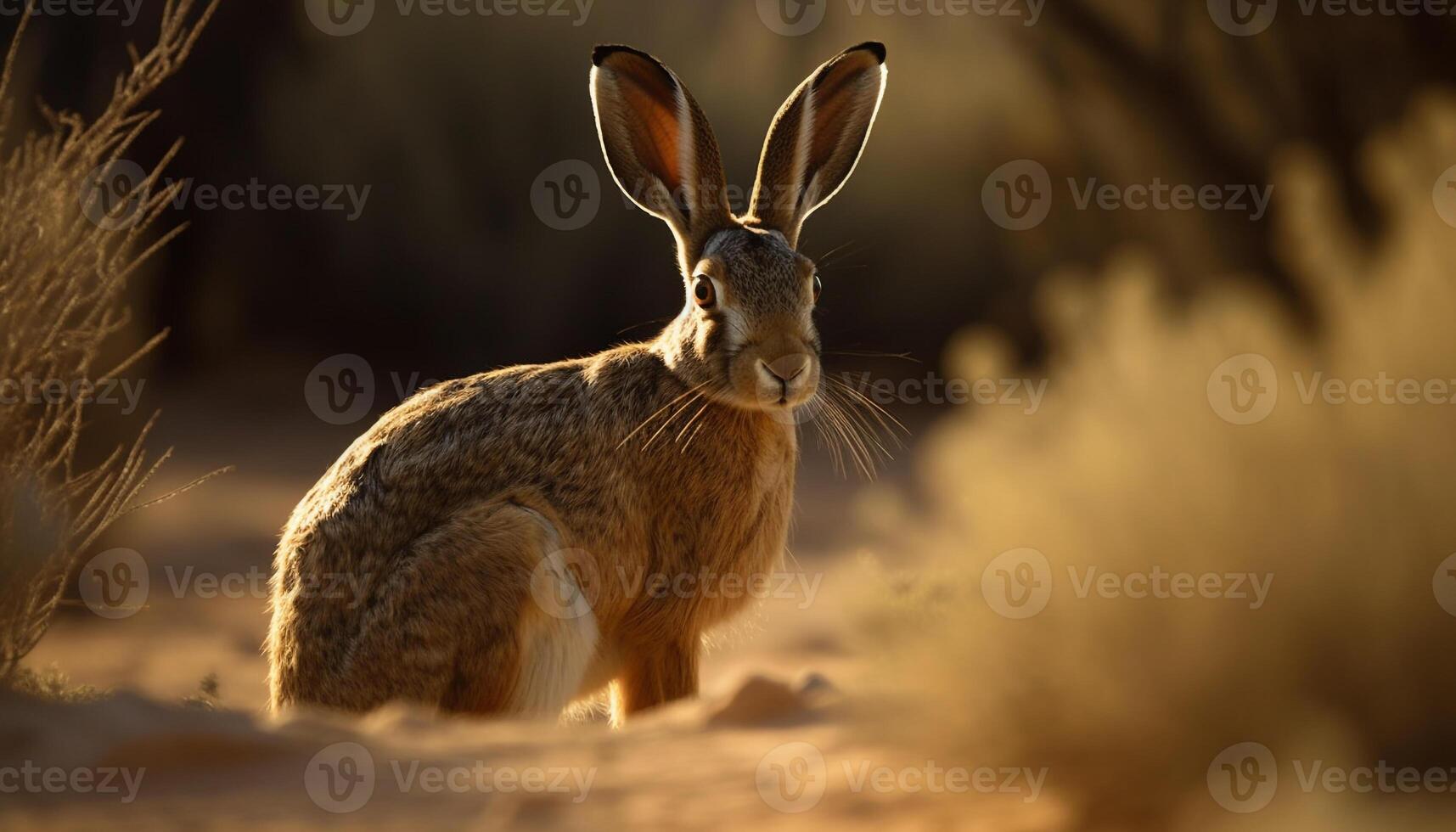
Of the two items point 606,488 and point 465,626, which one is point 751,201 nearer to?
point 606,488

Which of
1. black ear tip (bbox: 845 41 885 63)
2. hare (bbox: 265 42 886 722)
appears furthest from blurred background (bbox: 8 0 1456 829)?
black ear tip (bbox: 845 41 885 63)

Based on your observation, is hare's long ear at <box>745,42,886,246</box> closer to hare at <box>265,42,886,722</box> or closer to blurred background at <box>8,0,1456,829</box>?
hare at <box>265,42,886,722</box>

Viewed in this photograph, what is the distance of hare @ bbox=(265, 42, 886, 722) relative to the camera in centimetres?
552

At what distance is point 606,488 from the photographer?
597 centimetres

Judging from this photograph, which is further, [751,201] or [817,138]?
[817,138]

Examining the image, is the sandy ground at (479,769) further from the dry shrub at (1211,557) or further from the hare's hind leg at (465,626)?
the hare's hind leg at (465,626)

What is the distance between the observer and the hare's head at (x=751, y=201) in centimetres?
588

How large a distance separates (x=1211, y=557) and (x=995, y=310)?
483 inches

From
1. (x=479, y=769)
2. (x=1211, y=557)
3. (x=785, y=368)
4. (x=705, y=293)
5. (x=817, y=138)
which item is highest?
(x=817, y=138)

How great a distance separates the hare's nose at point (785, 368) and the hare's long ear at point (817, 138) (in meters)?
0.96

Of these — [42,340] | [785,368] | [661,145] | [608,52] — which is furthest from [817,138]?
[42,340]

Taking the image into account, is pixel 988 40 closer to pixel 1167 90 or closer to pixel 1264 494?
pixel 1167 90

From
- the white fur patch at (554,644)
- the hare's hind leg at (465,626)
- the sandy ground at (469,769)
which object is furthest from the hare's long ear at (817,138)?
the sandy ground at (469,769)

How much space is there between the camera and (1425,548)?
139 inches
